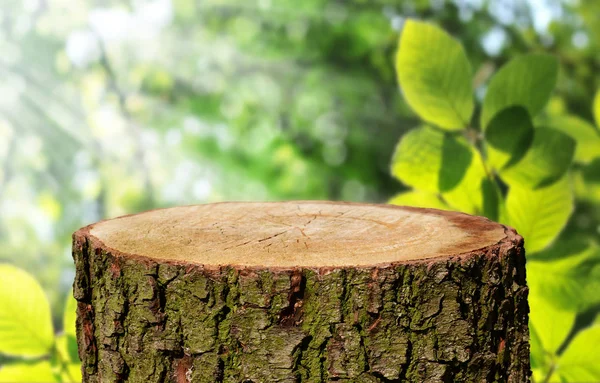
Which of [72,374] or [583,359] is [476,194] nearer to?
[583,359]

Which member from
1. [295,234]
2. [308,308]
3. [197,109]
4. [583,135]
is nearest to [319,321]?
[308,308]

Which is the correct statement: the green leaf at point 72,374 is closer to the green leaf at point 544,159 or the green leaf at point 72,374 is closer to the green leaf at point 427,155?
the green leaf at point 427,155

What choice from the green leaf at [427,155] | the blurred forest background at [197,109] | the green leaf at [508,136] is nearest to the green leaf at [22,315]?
the green leaf at [427,155]

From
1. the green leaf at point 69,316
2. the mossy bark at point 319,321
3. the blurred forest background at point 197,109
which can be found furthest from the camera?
the blurred forest background at point 197,109

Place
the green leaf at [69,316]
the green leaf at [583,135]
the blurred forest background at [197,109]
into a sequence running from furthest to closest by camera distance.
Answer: the blurred forest background at [197,109] < the green leaf at [583,135] < the green leaf at [69,316]

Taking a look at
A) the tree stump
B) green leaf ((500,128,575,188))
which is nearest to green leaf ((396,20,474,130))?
green leaf ((500,128,575,188))

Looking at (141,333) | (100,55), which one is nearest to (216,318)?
(141,333)

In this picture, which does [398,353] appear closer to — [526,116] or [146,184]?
[526,116]
